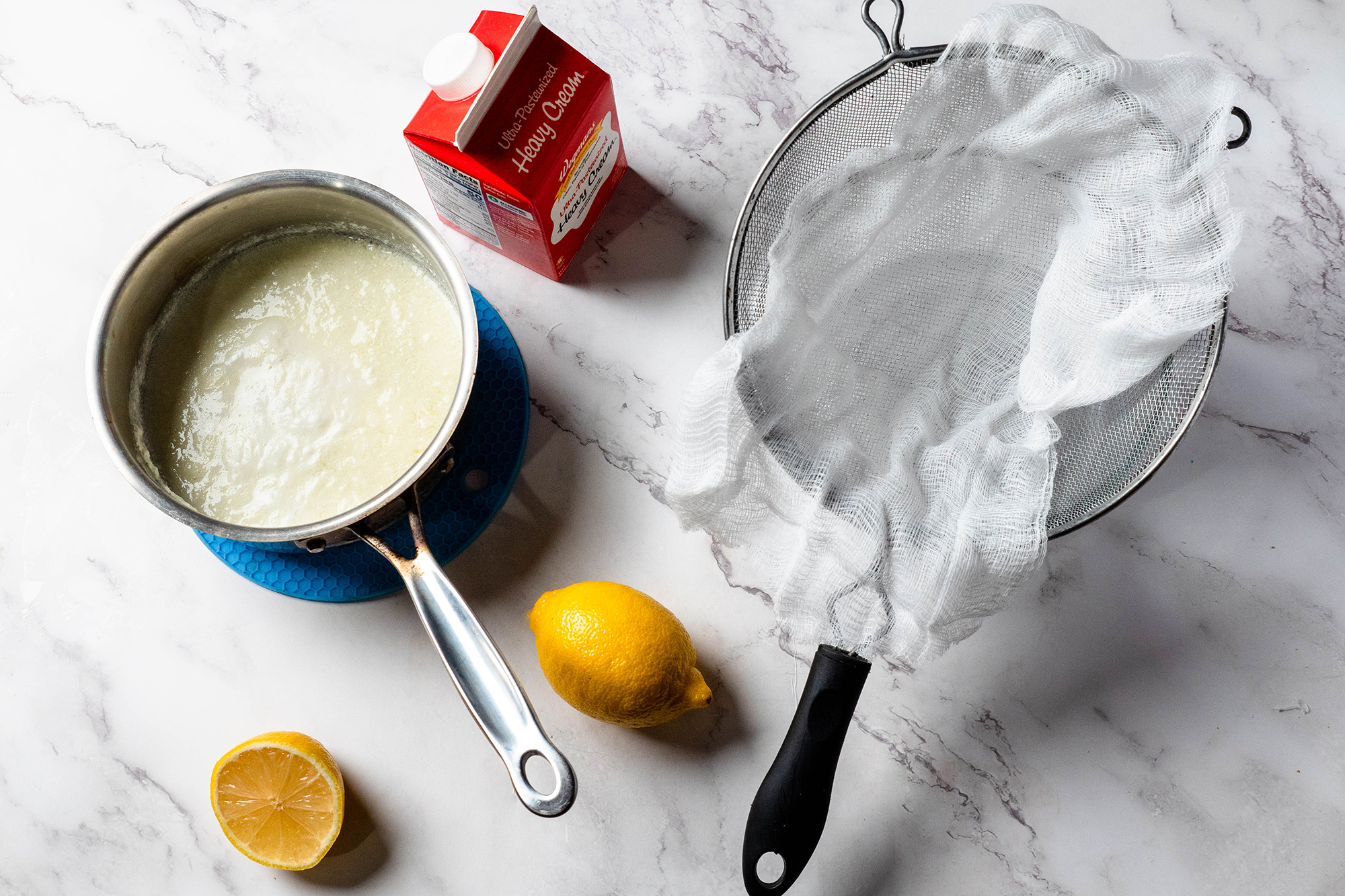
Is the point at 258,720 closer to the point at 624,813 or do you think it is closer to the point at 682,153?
the point at 624,813

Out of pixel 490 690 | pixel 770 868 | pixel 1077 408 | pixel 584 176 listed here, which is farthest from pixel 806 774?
pixel 584 176

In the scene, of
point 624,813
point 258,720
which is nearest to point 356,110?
point 258,720

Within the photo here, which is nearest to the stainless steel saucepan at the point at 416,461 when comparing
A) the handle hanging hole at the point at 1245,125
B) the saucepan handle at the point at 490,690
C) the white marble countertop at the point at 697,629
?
the saucepan handle at the point at 490,690

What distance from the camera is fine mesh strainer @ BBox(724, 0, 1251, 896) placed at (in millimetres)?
572

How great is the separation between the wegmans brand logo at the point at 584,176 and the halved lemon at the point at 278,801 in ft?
1.38

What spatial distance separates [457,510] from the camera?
2.19ft

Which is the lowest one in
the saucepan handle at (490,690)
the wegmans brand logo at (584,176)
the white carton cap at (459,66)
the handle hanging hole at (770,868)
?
the handle hanging hole at (770,868)

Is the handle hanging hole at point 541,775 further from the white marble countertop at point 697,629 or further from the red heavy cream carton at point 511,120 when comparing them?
the red heavy cream carton at point 511,120

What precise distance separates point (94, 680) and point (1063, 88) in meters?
0.82


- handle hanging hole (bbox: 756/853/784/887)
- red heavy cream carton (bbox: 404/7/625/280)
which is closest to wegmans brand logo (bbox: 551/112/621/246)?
red heavy cream carton (bbox: 404/7/625/280)

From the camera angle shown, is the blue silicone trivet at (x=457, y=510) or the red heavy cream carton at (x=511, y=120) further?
the blue silicone trivet at (x=457, y=510)

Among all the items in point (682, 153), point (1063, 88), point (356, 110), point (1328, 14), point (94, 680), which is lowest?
point (94, 680)

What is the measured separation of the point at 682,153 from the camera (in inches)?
28.5

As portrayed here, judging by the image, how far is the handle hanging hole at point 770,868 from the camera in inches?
24.5
